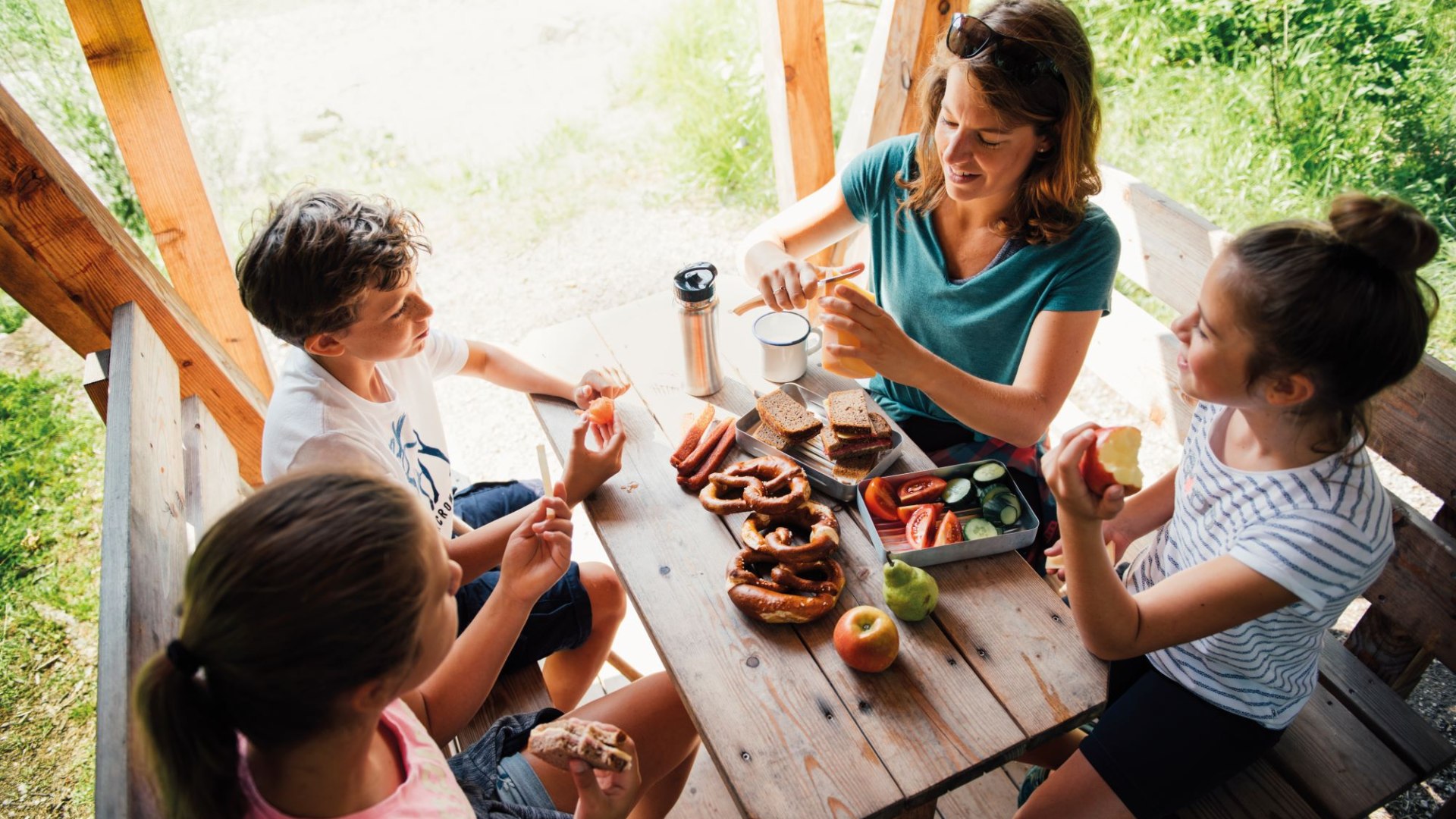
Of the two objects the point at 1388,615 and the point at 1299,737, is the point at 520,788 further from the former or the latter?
the point at 1388,615

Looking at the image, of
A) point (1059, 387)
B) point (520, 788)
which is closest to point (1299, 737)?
point (1059, 387)

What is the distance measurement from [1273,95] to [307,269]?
4.64 metres

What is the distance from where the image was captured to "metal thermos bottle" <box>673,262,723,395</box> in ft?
7.75

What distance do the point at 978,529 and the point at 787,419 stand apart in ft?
1.86

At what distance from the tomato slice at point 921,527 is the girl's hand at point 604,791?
748mm

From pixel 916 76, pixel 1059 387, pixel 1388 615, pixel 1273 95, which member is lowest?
pixel 1388 615

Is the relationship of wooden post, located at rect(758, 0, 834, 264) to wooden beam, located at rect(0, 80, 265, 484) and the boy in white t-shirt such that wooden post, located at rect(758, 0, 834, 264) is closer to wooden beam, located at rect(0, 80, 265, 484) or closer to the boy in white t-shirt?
the boy in white t-shirt

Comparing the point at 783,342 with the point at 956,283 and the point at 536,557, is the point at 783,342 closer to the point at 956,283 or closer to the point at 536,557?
the point at 956,283

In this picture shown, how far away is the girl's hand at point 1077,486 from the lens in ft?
5.23

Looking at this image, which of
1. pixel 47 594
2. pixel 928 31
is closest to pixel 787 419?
pixel 928 31

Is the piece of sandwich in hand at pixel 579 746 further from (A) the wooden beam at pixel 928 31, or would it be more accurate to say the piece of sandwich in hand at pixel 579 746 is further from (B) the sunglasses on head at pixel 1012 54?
(A) the wooden beam at pixel 928 31

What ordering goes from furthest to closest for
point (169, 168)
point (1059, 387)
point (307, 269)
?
point (169, 168)
point (1059, 387)
point (307, 269)

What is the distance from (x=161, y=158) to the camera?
2.73 metres

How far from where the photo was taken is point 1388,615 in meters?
2.41
